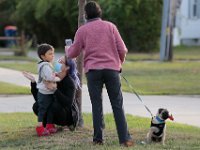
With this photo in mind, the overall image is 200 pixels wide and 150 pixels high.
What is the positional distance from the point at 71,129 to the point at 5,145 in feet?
4.07

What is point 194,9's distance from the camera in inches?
1735

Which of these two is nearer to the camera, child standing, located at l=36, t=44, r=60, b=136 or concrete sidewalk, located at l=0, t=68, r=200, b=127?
child standing, located at l=36, t=44, r=60, b=136

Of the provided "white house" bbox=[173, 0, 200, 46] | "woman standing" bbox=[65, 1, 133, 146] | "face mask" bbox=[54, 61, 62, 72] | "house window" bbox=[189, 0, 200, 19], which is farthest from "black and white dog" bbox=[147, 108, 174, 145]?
"house window" bbox=[189, 0, 200, 19]

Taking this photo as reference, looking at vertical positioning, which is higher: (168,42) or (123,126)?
(123,126)

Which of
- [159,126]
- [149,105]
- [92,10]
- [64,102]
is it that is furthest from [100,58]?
[149,105]

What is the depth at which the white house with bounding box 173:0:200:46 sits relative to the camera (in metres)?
43.6

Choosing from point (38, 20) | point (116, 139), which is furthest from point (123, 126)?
point (38, 20)

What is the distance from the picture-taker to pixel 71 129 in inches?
376

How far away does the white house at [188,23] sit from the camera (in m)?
43.6

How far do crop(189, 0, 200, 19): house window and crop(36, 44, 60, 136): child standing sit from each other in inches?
1374

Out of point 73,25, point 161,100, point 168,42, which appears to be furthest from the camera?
point 73,25

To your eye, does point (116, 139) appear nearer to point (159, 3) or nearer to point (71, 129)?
point (71, 129)

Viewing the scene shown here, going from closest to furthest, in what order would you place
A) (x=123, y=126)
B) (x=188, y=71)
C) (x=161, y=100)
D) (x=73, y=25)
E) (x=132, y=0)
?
(x=123, y=126), (x=161, y=100), (x=188, y=71), (x=132, y=0), (x=73, y=25)

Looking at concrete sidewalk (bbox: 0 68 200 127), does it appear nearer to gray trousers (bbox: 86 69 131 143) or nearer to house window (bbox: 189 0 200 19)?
gray trousers (bbox: 86 69 131 143)
